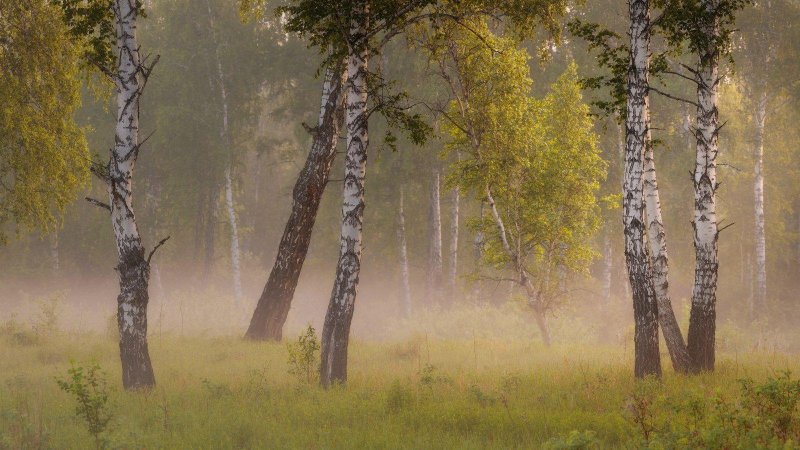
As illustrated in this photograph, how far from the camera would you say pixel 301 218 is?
14.6m

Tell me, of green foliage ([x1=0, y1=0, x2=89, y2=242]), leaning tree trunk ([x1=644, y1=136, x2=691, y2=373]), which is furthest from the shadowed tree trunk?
leaning tree trunk ([x1=644, y1=136, x2=691, y2=373])

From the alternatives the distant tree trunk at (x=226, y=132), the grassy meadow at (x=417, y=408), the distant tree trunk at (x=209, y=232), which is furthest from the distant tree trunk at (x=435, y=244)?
the grassy meadow at (x=417, y=408)

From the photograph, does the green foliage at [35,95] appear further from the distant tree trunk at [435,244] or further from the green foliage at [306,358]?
the distant tree trunk at [435,244]

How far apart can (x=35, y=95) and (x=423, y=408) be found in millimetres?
8417

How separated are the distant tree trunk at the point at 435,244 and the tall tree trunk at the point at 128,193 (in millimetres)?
16472

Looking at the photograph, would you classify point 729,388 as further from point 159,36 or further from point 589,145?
point 159,36

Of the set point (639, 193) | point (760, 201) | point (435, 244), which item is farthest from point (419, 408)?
point (760, 201)

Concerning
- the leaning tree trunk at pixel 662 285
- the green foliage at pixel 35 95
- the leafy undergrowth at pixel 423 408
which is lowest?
the leafy undergrowth at pixel 423 408

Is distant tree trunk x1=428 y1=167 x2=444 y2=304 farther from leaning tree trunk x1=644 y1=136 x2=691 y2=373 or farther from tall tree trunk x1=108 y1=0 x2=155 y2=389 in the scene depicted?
tall tree trunk x1=108 y1=0 x2=155 y2=389

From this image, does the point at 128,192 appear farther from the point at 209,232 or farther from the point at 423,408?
the point at 209,232

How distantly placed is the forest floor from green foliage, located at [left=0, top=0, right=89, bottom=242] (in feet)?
11.1

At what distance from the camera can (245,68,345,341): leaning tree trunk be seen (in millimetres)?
14047

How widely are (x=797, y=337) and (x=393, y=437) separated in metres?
23.7

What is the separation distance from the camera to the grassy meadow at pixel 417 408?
6.29m
